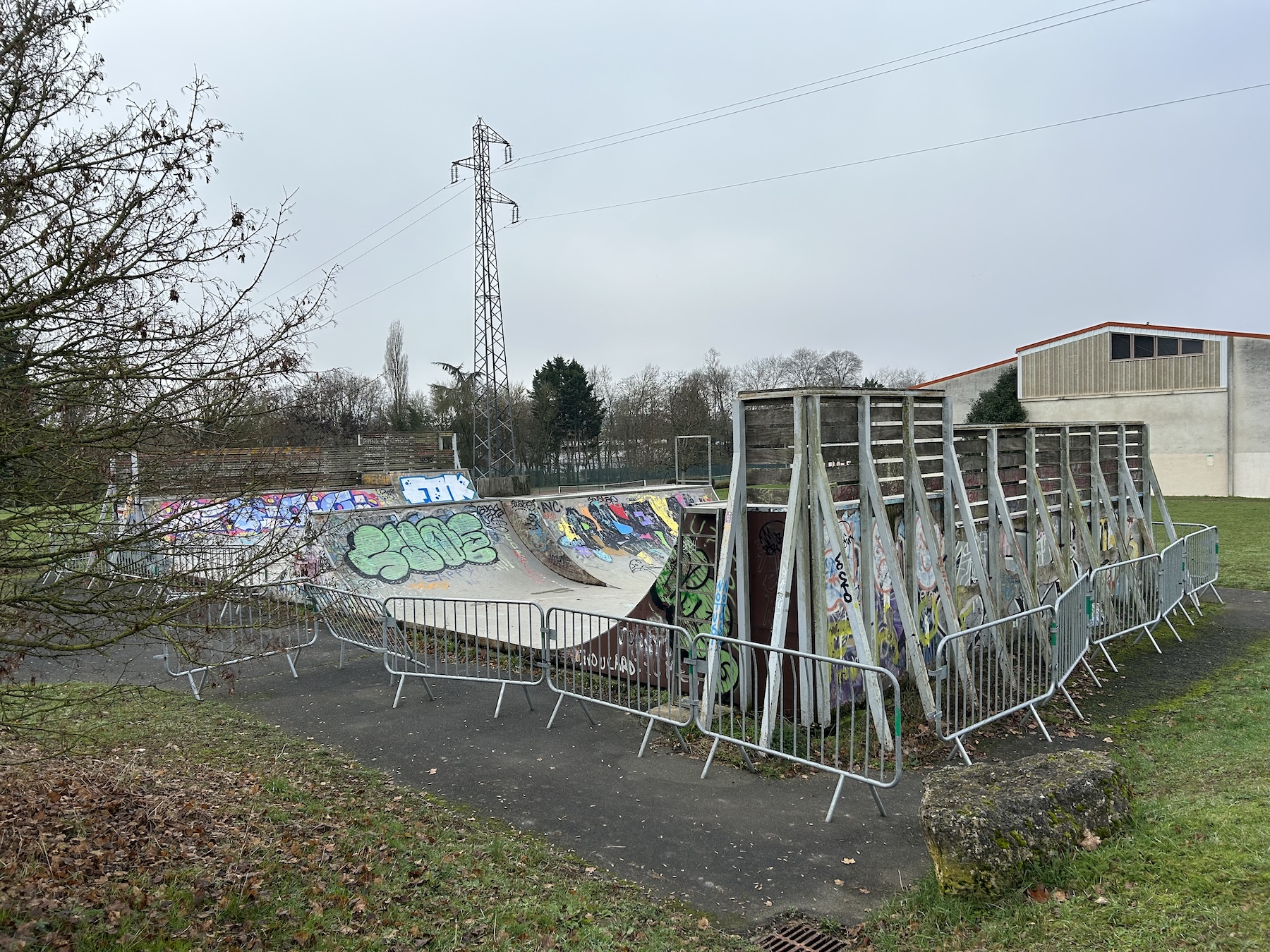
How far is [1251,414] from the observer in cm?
3584

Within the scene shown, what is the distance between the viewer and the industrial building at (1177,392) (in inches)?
Result: 1409

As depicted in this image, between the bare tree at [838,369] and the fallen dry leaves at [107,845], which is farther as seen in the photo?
the bare tree at [838,369]

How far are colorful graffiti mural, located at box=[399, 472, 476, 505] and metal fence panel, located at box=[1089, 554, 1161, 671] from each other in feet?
57.2

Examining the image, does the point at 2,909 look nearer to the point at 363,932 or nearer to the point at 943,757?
the point at 363,932

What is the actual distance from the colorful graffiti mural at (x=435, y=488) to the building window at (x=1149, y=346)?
31472 mm

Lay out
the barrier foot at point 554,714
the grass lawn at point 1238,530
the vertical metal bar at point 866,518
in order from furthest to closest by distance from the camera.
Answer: the grass lawn at point 1238,530 < the barrier foot at point 554,714 < the vertical metal bar at point 866,518

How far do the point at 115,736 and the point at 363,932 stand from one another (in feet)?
15.3

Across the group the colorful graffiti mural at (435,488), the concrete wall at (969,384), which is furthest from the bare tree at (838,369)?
the colorful graffiti mural at (435,488)

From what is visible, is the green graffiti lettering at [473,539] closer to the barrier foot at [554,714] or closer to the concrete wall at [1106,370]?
the barrier foot at [554,714]

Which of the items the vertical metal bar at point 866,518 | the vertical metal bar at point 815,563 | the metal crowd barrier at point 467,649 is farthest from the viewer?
the metal crowd barrier at point 467,649

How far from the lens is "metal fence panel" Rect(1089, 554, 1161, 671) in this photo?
35.6 ft

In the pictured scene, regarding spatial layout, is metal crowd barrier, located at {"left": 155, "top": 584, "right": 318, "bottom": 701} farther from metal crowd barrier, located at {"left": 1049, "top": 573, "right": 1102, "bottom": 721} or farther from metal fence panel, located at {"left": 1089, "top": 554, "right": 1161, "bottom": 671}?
metal fence panel, located at {"left": 1089, "top": 554, "right": 1161, "bottom": 671}

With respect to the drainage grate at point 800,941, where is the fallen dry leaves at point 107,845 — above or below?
above

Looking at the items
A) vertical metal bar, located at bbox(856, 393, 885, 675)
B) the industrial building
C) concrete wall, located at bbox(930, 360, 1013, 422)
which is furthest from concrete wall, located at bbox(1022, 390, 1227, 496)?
vertical metal bar, located at bbox(856, 393, 885, 675)
